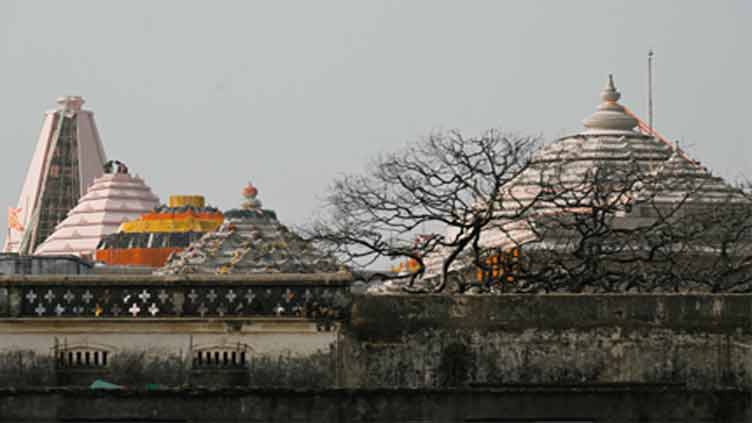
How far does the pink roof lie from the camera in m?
188

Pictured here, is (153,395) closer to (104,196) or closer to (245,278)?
(245,278)

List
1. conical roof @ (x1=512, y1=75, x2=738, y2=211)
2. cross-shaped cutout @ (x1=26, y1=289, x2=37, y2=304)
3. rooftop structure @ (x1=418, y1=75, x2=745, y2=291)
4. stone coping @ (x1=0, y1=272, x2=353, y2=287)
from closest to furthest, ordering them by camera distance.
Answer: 1. stone coping @ (x1=0, y1=272, x2=353, y2=287)
2. cross-shaped cutout @ (x1=26, y1=289, x2=37, y2=304)
3. rooftop structure @ (x1=418, y1=75, x2=745, y2=291)
4. conical roof @ (x1=512, y1=75, x2=738, y2=211)

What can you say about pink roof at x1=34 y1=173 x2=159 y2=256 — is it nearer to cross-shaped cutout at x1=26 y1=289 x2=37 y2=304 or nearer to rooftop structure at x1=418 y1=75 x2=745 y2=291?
rooftop structure at x1=418 y1=75 x2=745 y2=291

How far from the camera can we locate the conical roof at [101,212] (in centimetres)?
18750

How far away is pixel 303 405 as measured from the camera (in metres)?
21.3

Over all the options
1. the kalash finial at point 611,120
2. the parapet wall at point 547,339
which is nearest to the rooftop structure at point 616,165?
the kalash finial at point 611,120

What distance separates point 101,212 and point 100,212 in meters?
0.08

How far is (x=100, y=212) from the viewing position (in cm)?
19088

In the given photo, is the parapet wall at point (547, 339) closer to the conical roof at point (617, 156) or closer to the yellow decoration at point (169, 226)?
the conical roof at point (617, 156)

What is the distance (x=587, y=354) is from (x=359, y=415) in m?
3.99

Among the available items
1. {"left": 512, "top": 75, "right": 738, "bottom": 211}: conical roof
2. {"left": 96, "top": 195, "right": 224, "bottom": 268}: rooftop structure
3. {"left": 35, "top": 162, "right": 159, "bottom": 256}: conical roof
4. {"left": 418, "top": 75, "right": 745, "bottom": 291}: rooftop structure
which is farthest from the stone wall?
{"left": 35, "top": 162, "right": 159, "bottom": 256}: conical roof

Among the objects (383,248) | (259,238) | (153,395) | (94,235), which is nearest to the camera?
(153,395)

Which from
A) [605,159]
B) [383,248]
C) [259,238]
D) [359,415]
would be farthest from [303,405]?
[259,238]

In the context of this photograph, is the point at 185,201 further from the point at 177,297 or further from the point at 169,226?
the point at 177,297
